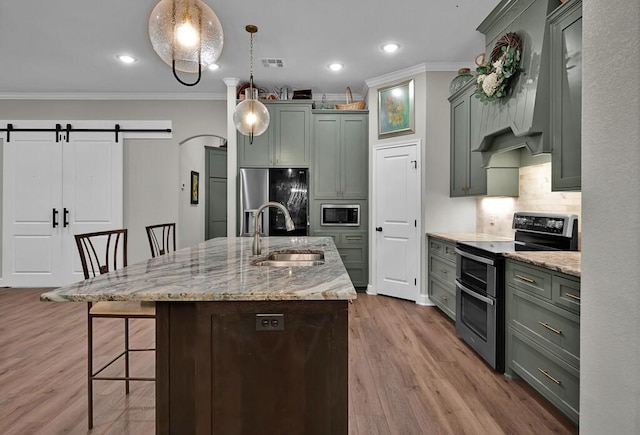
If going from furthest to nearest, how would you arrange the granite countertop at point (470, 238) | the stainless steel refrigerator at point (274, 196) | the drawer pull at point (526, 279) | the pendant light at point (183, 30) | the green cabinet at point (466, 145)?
the stainless steel refrigerator at point (274, 196)
the green cabinet at point (466, 145)
the granite countertop at point (470, 238)
the drawer pull at point (526, 279)
the pendant light at point (183, 30)

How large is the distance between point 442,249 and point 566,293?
6.39 feet

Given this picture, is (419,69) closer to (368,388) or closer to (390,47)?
(390,47)

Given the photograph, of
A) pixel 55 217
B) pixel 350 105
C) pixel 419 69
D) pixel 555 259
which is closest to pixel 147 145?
pixel 55 217

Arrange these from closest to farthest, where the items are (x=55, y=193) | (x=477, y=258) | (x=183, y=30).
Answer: (x=183, y=30) → (x=477, y=258) → (x=55, y=193)

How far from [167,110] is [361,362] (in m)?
4.57

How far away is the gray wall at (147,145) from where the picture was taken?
5.31 metres

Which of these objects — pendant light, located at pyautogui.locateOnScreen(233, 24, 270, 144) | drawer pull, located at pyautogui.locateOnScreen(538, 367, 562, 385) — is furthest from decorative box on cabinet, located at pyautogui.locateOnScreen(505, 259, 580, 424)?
pendant light, located at pyautogui.locateOnScreen(233, 24, 270, 144)

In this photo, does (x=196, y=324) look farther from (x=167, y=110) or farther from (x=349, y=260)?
(x=167, y=110)

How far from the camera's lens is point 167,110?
5332mm

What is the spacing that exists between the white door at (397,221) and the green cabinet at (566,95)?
2146mm

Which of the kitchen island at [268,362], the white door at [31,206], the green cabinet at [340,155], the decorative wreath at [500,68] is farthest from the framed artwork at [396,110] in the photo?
the white door at [31,206]

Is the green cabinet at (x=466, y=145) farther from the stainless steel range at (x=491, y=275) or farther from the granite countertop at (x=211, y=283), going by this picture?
the granite countertop at (x=211, y=283)

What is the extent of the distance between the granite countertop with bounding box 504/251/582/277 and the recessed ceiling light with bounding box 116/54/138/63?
14.3ft

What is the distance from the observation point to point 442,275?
3.82 m
